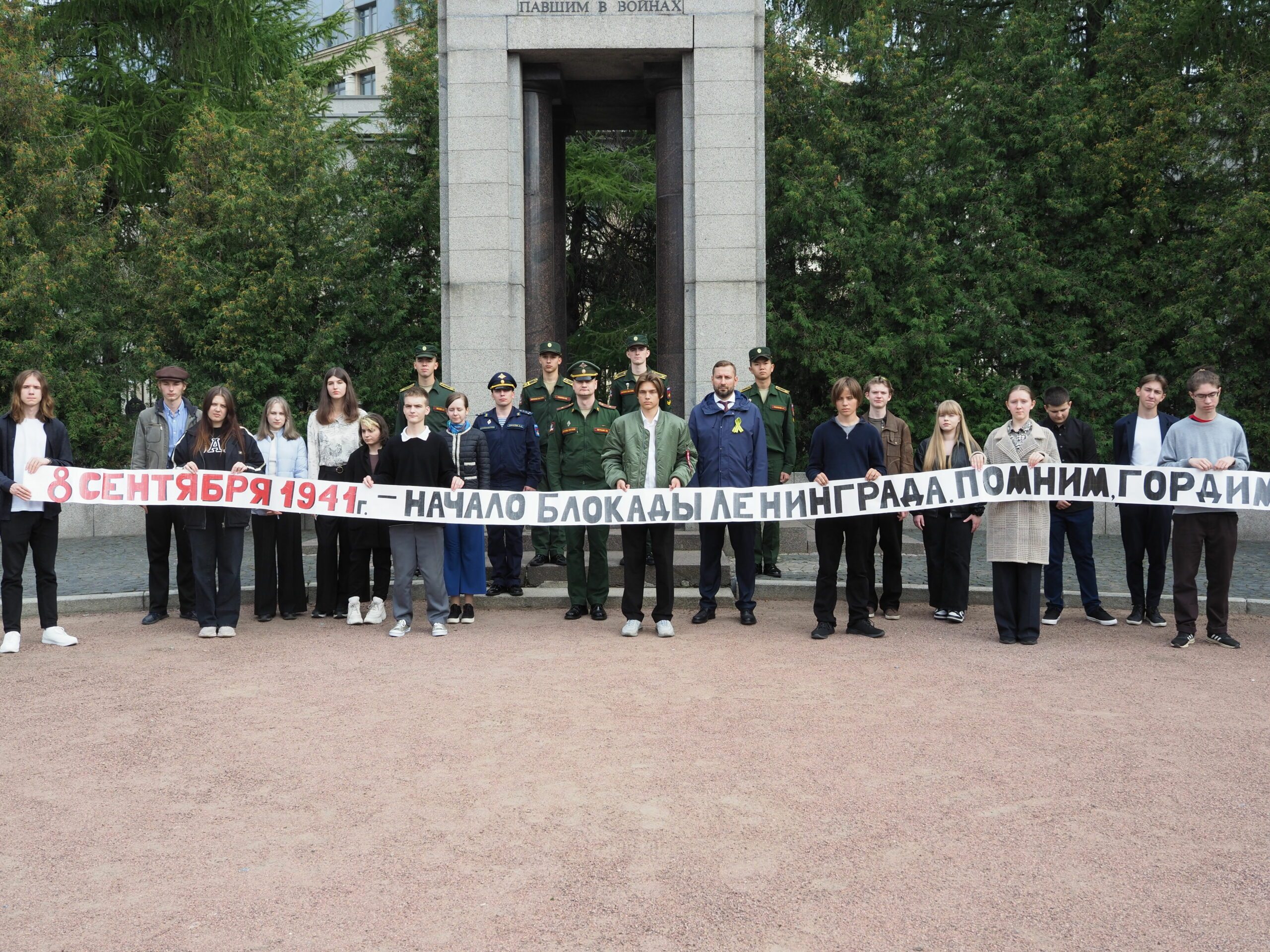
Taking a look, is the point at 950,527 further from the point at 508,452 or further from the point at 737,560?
the point at 508,452

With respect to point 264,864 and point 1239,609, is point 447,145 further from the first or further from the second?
point 264,864

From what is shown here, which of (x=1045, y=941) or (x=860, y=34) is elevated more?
(x=860, y=34)

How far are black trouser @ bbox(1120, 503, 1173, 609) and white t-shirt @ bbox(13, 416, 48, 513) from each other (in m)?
8.40

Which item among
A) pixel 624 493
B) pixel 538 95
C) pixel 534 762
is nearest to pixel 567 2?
pixel 538 95

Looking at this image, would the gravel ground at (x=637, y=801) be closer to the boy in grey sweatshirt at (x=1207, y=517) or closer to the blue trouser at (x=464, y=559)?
the boy in grey sweatshirt at (x=1207, y=517)

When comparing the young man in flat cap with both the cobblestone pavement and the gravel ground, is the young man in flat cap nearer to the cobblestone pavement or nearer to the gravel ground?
the cobblestone pavement

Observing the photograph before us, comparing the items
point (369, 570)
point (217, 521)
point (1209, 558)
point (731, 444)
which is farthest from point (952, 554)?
point (217, 521)

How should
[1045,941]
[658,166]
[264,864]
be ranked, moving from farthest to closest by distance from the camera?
[658,166] → [264,864] → [1045,941]

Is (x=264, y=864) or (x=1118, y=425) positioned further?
(x=1118, y=425)

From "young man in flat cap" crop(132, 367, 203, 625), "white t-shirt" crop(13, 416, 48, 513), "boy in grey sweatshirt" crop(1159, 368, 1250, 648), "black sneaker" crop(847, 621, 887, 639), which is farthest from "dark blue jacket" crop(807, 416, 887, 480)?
"white t-shirt" crop(13, 416, 48, 513)

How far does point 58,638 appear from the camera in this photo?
8539 millimetres

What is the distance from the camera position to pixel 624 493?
9289mm

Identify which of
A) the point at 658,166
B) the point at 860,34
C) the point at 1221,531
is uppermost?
the point at 860,34

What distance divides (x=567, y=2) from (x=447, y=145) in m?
2.07
